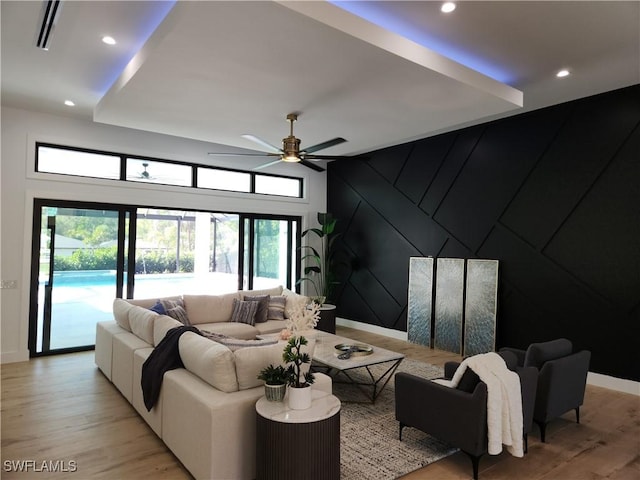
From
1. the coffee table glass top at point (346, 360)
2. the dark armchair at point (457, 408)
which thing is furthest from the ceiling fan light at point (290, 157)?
the dark armchair at point (457, 408)

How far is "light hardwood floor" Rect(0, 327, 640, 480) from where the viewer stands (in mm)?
2812

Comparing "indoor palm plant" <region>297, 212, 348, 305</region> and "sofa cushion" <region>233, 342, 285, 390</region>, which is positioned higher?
"indoor palm plant" <region>297, 212, 348, 305</region>

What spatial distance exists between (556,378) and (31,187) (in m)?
6.68

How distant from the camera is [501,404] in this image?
2709 millimetres

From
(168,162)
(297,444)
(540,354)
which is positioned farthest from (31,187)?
(540,354)

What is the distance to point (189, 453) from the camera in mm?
2674

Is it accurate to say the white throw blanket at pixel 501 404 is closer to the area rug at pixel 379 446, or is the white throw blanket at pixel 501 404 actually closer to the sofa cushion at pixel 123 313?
the area rug at pixel 379 446

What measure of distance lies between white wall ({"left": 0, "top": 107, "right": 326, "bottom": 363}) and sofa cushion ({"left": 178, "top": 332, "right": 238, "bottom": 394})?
400cm

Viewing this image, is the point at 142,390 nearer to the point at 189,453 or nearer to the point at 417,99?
the point at 189,453

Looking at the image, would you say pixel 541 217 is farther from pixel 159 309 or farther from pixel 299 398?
pixel 159 309

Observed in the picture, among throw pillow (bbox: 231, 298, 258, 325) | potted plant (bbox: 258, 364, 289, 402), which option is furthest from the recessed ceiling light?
throw pillow (bbox: 231, 298, 258, 325)

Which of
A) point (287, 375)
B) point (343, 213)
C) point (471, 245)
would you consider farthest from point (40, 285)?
point (471, 245)

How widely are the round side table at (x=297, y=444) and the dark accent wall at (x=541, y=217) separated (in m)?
3.92

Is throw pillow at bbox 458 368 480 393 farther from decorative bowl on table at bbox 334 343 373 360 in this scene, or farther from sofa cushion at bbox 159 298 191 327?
sofa cushion at bbox 159 298 191 327
